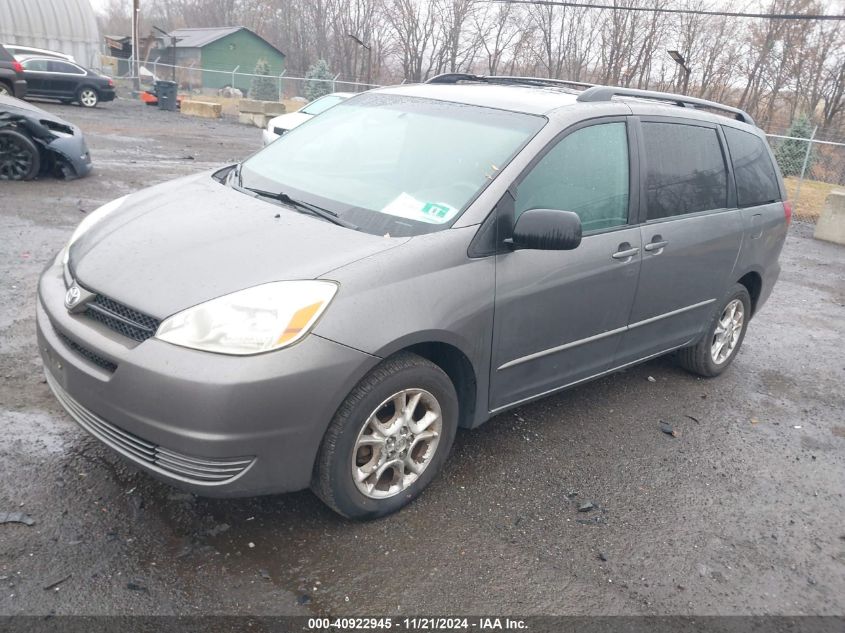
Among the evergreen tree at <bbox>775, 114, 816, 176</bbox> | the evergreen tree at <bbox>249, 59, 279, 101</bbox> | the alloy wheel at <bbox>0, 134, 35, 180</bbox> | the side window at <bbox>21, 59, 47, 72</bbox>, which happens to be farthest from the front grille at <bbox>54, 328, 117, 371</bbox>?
the evergreen tree at <bbox>249, 59, 279, 101</bbox>

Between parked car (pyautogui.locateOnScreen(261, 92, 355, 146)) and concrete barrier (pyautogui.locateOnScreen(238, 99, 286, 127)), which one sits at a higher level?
parked car (pyautogui.locateOnScreen(261, 92, 355, 146))

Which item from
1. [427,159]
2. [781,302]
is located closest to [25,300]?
[427,159]

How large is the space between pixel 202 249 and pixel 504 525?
1.82 metres

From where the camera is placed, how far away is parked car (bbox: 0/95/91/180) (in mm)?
9320

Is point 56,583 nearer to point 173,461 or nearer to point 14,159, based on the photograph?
point 173,461

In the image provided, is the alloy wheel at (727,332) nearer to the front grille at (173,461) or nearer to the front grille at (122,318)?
the front grille at (173,461)

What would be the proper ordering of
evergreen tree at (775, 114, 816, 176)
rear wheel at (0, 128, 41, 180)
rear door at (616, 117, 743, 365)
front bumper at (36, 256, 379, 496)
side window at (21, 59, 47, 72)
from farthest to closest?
1. side window at (21, 59, 47, 72)
2. evergreen tree at (775, 114, 816, 176)
3. rear wheel at (0, 128, 41, 180)
4. rear door at (616, 117, 743, 365)
5. front bumper at (36, 256, 379, 496)

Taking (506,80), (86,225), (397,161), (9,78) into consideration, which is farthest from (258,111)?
(397,161)

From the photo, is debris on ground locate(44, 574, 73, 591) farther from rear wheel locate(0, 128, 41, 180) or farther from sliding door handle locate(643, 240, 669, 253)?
rear wheel locate(0, 128, 41, 180)

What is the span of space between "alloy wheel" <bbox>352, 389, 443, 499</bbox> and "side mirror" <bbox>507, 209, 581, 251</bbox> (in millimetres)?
839

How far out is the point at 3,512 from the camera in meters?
2.93

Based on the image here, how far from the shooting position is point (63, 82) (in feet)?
76.1

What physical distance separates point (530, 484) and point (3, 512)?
7.83ft

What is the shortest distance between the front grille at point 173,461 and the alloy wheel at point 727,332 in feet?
12.5
